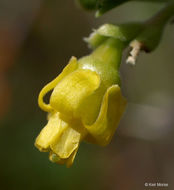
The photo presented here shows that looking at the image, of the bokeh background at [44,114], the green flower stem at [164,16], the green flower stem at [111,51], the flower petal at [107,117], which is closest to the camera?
the flower petal at [107,117]

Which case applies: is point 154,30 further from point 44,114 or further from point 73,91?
point 44,114

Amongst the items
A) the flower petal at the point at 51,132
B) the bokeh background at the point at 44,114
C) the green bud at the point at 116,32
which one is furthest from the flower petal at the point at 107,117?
the bokeh background at the point at 44,114

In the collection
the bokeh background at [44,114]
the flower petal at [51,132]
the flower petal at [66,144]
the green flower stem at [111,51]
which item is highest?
the green flower stem at [111,51]

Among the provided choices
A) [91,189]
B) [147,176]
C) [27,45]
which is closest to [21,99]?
[27,45]

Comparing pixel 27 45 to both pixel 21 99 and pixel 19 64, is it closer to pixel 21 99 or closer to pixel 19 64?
pixel 19 64

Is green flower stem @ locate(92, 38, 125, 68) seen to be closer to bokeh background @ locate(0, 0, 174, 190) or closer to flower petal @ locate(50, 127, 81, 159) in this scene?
flower petal @ locate(50, 127, 81, 159)

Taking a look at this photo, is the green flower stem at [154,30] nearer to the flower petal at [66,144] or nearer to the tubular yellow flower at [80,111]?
the tubular yellow flower at [80,111]

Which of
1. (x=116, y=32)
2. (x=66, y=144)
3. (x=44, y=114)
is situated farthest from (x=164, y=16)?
(x=44, y=114)
